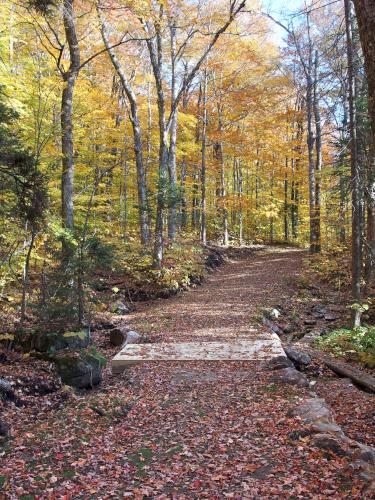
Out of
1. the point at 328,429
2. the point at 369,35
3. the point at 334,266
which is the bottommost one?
the point at 328,429

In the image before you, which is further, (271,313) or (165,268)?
(165,268)

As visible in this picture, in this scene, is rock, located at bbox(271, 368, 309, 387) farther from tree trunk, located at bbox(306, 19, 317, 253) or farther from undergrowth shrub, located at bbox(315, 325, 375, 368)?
tree trunk, located at bbox(306, 19, 317, 253)

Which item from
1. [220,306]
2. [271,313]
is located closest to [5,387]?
[220,306]

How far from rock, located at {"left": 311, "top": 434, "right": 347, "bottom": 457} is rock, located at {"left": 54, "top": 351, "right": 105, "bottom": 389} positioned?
391 centimetres

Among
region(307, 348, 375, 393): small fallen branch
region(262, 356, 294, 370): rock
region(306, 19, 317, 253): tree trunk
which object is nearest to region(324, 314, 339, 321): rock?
region(307, 348, 375, 393): small fallen branch

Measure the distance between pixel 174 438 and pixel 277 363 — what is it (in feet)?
9.34

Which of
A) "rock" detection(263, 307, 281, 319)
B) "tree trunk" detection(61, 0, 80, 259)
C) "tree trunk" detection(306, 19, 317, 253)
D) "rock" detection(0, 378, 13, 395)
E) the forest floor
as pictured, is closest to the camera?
the forest floor

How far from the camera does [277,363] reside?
23.1ft

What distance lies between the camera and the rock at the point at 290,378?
6.23 meters

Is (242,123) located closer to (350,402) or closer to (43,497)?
(350,402)

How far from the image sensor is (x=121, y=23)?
43.5 feet

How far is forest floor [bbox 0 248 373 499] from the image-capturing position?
3.67 m

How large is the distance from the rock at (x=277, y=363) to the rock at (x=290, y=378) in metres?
0.27

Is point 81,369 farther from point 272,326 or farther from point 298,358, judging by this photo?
point 272,326
